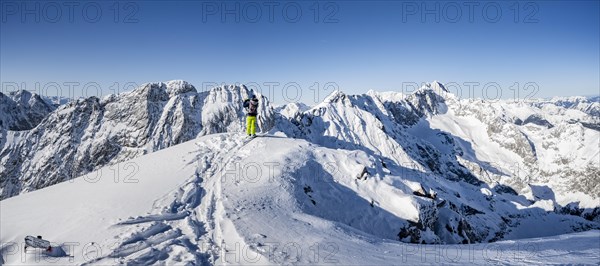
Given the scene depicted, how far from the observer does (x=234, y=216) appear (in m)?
15.4

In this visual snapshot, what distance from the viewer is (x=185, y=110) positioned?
18788 centimetres

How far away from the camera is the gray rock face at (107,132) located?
177 m

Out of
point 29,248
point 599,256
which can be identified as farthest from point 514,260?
→ point 29,248

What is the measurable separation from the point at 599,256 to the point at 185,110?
19179 cm

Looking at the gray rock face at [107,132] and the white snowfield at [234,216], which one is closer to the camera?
the white snowfield at [234,216]

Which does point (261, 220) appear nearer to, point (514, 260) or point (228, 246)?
point (228, 246)

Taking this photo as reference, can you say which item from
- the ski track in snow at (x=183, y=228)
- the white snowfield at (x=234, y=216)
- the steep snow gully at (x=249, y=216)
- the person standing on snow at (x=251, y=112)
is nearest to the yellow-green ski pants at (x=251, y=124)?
the person standing on snow at (x=251, y=112)

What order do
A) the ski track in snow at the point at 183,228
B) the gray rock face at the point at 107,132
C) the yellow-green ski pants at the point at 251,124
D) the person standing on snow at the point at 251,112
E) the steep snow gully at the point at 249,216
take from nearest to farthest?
the ski track in snow at the point at 183,228, the steep snow gully at the point at 249,216, the person standing on snow at the point at 251,112, the yellow-green ski pants at the point at 251,124, the gray rock face at the point at 107,132

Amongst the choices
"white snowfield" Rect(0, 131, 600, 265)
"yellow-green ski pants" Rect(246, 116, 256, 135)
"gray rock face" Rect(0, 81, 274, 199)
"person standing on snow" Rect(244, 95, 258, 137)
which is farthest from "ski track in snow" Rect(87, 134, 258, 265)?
"gray rock face" Rect(0, 81, 274, 199)

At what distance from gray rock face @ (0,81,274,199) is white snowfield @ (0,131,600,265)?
522 feet

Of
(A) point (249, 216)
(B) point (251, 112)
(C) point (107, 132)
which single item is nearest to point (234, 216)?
(A) point (249, 216)

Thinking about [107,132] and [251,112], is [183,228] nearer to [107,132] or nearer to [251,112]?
[251,112]

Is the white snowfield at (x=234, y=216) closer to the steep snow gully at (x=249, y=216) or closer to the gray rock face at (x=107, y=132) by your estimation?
the steep snow gully at (x=249, y=216)

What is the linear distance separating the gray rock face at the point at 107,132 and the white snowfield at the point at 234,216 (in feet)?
522
